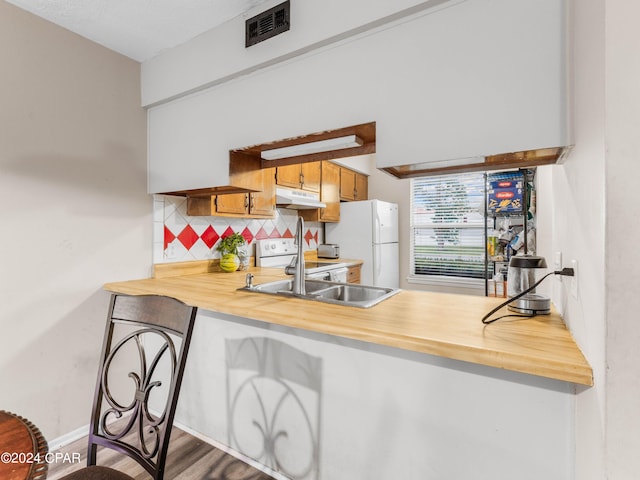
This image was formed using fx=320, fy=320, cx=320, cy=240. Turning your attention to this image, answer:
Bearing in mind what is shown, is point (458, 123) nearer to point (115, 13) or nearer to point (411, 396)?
point (411, 396)

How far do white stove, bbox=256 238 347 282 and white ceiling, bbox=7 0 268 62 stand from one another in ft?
5.75

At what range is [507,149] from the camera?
1059mm

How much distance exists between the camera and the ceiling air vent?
1443mm

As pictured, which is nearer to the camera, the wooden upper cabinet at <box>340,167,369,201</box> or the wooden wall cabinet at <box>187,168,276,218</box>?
the wooden wall cabinet at <box>187,168,276,218</box>

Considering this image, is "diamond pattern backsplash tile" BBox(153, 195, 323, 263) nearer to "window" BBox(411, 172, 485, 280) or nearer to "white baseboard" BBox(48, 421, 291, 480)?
"white baseboard" BBox(48, 421, 291, 480)

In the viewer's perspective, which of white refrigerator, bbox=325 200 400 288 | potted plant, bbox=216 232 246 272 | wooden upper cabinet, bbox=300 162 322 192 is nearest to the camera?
potted plant, bbox=216 232 246 272

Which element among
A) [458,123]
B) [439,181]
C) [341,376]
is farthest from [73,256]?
[439,181]

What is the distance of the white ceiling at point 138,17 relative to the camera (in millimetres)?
1549

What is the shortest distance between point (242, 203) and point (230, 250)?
0.43 metres

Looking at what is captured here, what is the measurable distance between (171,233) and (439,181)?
330 cm

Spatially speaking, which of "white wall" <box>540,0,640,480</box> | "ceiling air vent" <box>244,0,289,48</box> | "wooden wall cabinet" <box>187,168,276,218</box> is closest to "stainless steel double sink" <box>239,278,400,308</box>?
"wooden wall cabinet" <box>187,168,276,218</box>

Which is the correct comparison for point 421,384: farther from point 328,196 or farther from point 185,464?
point 328,196

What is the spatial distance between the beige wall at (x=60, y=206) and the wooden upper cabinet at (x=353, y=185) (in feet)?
7.96

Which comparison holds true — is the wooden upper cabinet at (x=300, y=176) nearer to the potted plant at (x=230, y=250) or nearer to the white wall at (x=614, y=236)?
the potted plant at (x=230, y=250)
